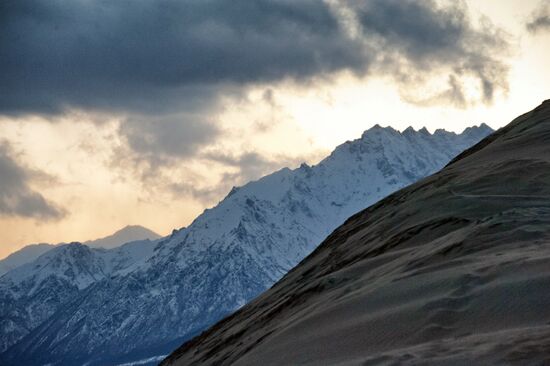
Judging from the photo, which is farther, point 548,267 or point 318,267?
point 318,267

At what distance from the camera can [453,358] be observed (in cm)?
1355

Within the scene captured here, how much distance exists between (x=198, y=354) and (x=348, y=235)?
921 cm

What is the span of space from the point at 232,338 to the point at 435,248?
10.0 meters

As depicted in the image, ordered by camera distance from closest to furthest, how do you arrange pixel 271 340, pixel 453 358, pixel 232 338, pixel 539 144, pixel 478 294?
1. pixel 453 358
2. pixel 478 294
3. pixel 271 340
4. pixel 232 338
5. pixel 539 144

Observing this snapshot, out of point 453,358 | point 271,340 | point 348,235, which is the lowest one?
point 453,358

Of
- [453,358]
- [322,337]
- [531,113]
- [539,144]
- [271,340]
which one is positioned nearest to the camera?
[453,358]

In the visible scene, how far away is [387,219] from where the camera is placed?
34469 mm

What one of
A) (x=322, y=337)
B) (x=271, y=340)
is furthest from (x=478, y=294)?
(x=271, y=340)

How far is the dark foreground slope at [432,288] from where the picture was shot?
1545 centimetres

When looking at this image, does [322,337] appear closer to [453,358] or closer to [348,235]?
[453,358]

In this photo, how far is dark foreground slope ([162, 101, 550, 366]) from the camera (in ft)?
50.7

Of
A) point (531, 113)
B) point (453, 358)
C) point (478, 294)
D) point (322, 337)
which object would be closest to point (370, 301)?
point (322, 337)

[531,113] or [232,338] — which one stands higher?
[531,113]

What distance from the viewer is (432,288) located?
1920 centimetres
